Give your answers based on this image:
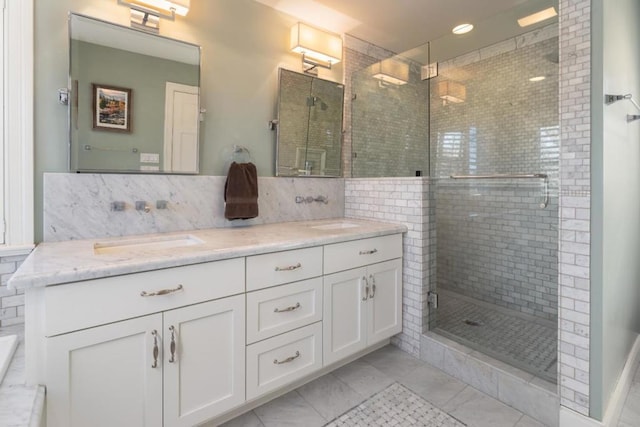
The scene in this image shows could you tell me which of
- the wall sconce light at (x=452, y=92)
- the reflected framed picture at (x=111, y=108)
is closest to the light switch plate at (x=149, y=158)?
the reflected framed picture at (x=111, y=108)

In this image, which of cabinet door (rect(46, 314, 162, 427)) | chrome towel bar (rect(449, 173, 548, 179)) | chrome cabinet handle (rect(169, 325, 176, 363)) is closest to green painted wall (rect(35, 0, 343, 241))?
cabinet door (rect(46, 314, 162, 427))

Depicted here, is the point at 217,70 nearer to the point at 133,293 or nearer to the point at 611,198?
the point at 133,293

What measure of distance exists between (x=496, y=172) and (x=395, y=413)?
5.89ft

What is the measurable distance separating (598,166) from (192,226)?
A: 2.12 metres

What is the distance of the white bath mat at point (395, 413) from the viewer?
156 centimetres

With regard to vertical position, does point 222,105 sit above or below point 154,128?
above

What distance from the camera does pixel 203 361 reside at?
1341 millimetres

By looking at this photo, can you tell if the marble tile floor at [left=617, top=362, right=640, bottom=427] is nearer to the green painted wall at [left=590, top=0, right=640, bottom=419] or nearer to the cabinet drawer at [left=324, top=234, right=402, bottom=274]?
the green painted wall at [left=590, top=0, right=640, bottom=419]

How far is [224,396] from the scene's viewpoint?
4.60 feet

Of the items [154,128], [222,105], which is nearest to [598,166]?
[222,105]

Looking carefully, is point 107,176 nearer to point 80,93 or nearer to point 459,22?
point 80,93

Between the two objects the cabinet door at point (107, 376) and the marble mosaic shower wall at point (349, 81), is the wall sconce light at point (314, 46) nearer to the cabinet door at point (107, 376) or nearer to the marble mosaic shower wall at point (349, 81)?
the marble mosaic shower wall at point (349, 81)

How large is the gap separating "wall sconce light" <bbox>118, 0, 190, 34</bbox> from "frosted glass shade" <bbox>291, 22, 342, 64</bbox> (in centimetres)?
79

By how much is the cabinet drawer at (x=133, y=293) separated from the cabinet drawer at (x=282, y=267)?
0.21 feet
